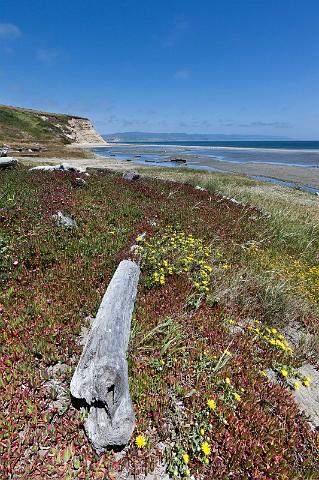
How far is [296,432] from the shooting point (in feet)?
13.7

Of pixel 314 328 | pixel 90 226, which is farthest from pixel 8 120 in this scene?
pixel 314 328

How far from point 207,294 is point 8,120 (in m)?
104

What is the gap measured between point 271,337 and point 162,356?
2.37 m

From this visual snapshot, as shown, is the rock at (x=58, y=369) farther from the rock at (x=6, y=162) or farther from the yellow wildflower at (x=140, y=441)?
the rock at (x=6, y=162)

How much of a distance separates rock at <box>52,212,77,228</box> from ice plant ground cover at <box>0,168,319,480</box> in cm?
22

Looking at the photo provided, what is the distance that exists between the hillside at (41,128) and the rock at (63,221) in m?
68.7

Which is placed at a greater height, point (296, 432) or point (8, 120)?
point (8, 120)

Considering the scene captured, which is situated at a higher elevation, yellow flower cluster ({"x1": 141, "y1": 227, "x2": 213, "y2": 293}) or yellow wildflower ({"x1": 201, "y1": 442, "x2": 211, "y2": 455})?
yellow flower cluster ({"x1": 141, "y1": 227, "x2": 213, "y2": 293})

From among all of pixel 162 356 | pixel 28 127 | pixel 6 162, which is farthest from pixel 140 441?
pixel 28 127

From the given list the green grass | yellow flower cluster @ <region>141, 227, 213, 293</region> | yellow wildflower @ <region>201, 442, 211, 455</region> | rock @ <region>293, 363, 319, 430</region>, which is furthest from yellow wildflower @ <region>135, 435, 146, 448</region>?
the green grass

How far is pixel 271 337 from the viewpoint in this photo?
19.2 ft

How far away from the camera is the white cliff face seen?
114 meters

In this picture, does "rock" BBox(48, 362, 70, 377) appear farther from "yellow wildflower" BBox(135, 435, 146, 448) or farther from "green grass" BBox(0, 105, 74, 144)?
"green grass" BBox(0, 105, 74, 144)

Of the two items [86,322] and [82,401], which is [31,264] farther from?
[82,401]
